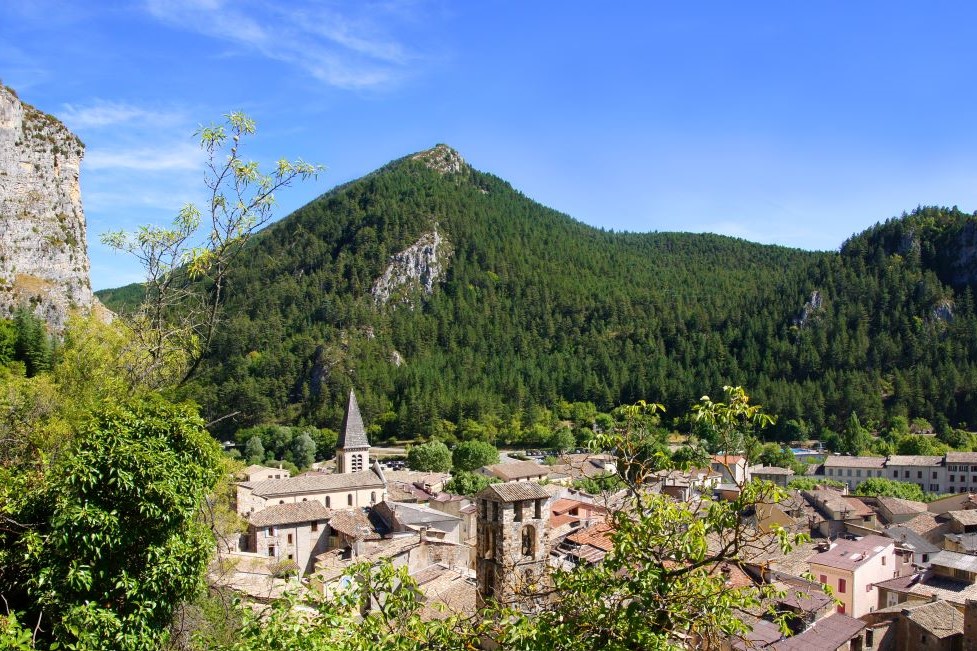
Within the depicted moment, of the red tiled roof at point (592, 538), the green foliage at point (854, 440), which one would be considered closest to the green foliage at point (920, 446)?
the green foliage at point (854, 440)

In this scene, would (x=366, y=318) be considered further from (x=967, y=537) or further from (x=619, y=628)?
(x=619, y=628)

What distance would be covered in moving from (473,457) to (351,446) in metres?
15.7

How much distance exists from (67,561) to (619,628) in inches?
263

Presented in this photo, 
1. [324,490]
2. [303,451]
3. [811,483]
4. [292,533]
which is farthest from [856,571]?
[303,451]

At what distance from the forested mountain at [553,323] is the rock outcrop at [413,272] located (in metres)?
0.51

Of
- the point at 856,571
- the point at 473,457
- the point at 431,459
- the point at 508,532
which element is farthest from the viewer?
the point at 431,459

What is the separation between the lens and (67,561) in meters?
8.41

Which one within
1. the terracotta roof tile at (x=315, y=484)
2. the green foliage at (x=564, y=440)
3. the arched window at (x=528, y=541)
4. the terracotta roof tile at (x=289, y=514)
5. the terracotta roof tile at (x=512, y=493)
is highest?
the terracotta roof tile at (x=512, y=493)

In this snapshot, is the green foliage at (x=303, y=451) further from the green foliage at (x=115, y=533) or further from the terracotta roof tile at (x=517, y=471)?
the green foliage at (x=115, y=533)

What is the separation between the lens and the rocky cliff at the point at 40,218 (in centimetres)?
5247

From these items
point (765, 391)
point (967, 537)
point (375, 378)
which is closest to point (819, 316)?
point (765, 391)

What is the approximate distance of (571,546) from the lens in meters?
30.3

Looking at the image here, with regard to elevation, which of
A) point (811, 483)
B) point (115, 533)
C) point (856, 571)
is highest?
point (115, 533)

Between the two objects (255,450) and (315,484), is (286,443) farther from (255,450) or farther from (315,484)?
(315,484)
